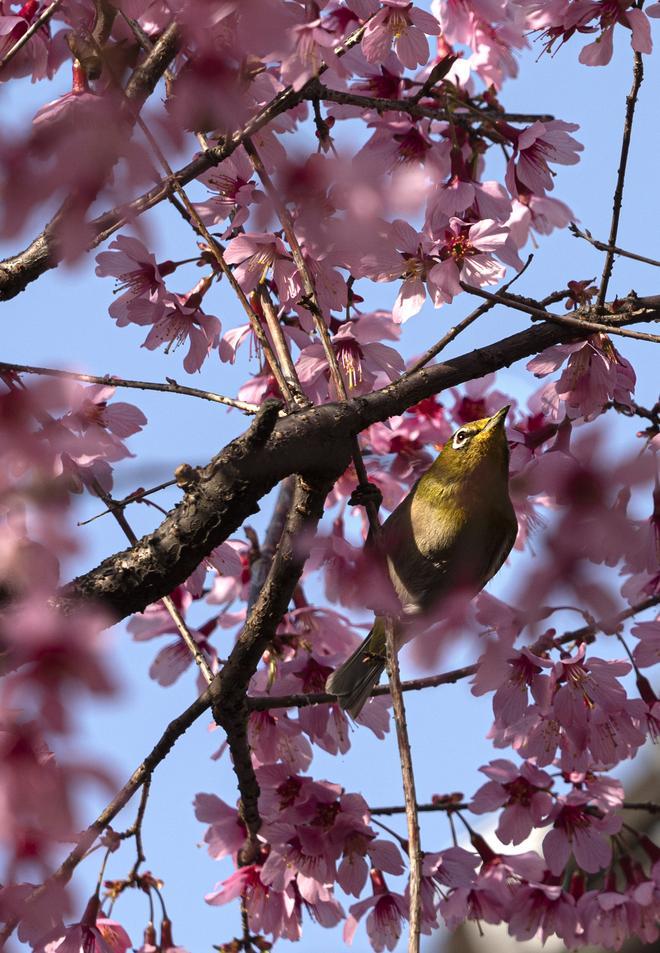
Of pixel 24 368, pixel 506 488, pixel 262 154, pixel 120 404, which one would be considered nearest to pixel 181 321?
pixel 120 404

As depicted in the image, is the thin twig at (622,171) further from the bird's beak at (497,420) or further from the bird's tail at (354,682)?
the bird's tail at (354,682)

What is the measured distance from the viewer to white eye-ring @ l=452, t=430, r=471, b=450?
2.69m

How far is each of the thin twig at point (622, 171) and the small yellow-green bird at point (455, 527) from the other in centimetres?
48

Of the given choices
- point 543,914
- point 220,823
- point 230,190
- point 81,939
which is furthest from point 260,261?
point 543,914

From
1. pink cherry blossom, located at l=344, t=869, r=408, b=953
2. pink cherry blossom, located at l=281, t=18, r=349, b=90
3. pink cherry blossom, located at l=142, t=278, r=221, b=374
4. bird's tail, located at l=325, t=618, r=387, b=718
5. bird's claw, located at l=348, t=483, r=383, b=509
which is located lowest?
pink cherry blossom, located at l=344, t=869, r=408, b=953

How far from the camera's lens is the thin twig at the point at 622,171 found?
2043 millimetres

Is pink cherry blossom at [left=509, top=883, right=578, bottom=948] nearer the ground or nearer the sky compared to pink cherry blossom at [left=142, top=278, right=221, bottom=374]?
nearer the ground

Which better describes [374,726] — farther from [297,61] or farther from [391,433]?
[297,61]

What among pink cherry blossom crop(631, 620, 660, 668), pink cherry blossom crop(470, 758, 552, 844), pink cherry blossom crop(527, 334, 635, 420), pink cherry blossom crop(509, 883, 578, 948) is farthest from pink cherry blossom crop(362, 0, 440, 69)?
pink cherry blossom crop(509, 883, 578, 948)

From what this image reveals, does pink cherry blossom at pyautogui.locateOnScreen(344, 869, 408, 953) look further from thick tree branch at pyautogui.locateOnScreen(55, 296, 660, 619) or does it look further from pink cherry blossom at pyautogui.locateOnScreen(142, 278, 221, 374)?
pink cherry blossom at pyautogui.locateOnScreen(142, 278, 221, 374)

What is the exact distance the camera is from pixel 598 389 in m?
2.32

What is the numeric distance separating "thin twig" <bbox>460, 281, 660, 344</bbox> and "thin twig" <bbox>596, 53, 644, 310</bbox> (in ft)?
0.30

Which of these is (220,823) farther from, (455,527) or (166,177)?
(166,177)

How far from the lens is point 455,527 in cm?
267
